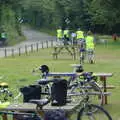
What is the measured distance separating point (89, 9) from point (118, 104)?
59137mm

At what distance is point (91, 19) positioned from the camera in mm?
78188

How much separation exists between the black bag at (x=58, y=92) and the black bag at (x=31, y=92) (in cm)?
70

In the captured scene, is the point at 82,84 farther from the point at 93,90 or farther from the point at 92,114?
the point at 92,114

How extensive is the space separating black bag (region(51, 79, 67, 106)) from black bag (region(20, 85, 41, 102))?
27.4 inches

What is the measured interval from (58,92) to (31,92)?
84 cm

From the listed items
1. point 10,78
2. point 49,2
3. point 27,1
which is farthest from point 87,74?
point 27,1

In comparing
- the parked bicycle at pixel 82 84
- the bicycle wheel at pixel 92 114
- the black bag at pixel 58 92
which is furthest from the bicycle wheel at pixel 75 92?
the black bag at pixel 58 92

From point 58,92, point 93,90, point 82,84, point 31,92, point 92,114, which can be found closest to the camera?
point 58,92

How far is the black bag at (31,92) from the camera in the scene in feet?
37.6

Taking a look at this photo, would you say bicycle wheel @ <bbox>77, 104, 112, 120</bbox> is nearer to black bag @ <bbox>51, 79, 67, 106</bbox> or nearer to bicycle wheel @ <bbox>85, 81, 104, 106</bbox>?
black bag @ <bbox>51, 79, 67, 106</bbox>

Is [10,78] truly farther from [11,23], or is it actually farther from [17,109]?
[11,23]

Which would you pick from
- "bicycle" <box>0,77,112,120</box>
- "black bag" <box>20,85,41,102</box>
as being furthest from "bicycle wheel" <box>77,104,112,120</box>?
"black bag" <box>20,85,41,102</box>

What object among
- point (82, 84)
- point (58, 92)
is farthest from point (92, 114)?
point (82, 84)

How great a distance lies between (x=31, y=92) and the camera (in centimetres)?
1153
